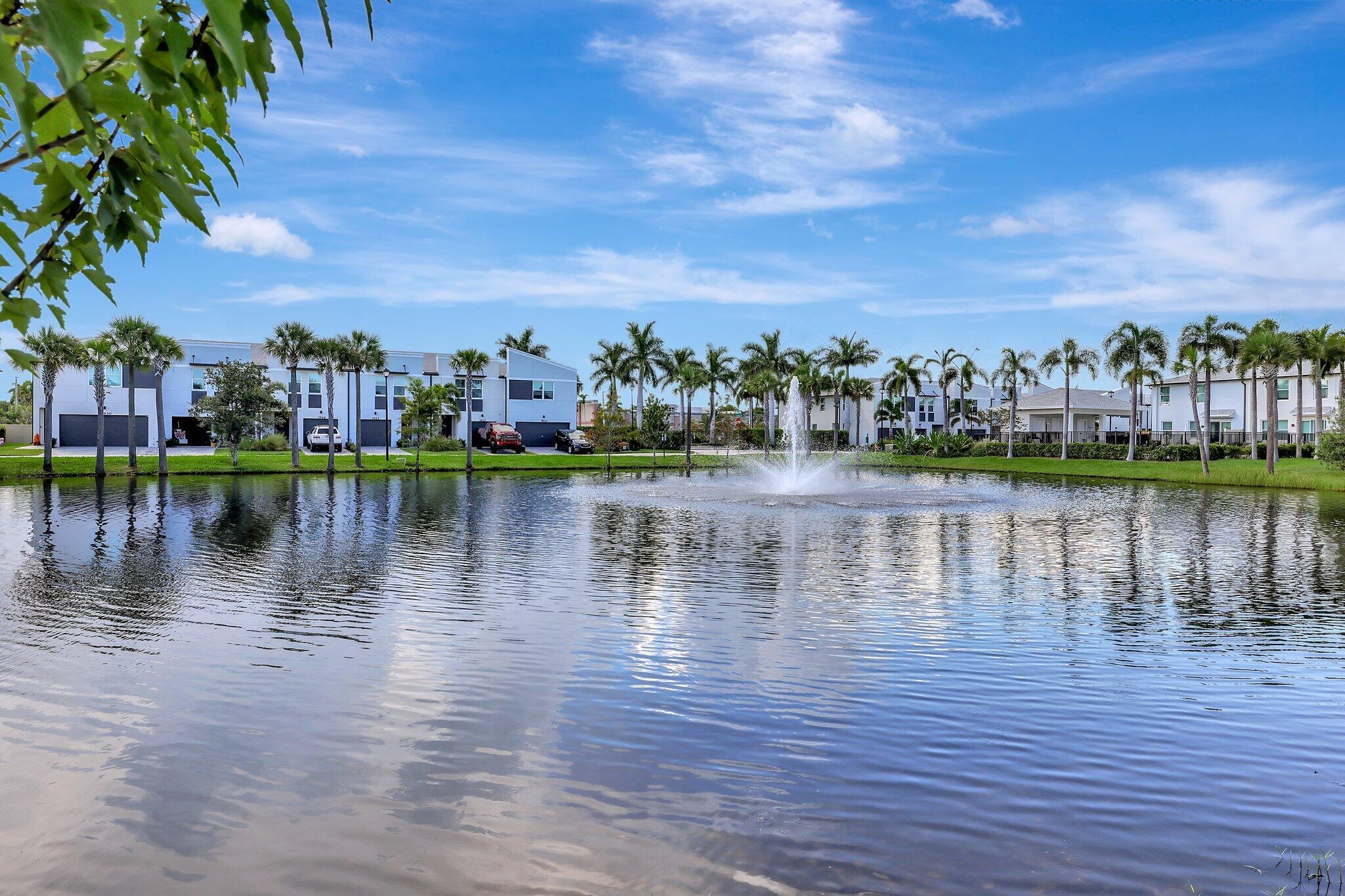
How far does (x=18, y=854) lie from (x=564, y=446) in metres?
81.4

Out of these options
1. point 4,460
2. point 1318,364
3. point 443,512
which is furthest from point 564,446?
point 1318,364

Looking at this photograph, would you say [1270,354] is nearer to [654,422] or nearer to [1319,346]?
[1319,346]

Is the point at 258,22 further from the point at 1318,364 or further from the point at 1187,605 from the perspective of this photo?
the point at 1318,364

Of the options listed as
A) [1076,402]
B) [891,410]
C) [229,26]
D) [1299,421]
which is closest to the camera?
[229,26]

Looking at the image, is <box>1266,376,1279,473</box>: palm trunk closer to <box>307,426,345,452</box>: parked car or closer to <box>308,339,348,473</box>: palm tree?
<box>308,339,348,473</box>: palm tree

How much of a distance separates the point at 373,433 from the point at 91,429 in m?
23.3

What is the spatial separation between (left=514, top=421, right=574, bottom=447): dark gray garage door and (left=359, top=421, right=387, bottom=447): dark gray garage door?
12916 millimetres

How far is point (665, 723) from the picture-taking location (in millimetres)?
9492

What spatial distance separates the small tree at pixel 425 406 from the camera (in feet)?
238

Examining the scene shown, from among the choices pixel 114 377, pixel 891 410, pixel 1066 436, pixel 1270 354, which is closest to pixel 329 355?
pixel 114 377

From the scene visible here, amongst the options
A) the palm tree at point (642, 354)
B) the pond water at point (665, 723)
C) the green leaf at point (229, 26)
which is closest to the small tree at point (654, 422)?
the palm tree at point (642, 354)

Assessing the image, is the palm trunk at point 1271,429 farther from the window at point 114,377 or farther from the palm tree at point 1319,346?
the window at point 114,377

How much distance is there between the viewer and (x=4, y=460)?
186ft

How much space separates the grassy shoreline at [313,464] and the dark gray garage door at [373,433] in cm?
1066
